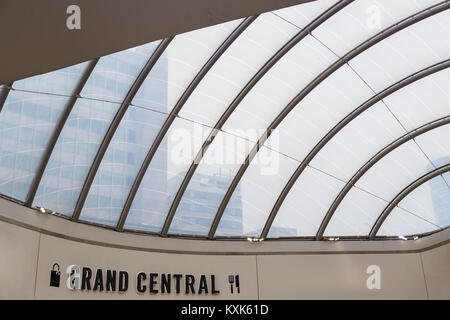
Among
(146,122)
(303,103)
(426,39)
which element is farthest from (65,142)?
(426,39)

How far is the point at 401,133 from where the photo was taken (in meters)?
20.1

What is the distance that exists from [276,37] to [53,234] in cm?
968

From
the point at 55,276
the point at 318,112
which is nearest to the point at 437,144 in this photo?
the point at 318,112

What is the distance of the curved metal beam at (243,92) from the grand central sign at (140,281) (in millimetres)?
1884

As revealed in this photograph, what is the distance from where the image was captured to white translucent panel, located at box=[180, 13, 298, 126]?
15.9m

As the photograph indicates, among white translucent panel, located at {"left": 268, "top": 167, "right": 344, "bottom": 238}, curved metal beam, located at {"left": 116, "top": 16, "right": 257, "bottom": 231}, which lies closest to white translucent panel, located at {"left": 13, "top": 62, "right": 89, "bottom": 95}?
curved metal beam, located at {"left": 116, "top": 16, "right": 257, "bottom": 231}

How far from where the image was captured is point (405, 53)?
17094 mm

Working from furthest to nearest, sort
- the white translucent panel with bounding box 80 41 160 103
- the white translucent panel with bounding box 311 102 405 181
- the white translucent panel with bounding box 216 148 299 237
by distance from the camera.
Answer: the white translucent panel with bounding box 216 148 299 237
the white translucent panel with bounding box 311 102 405 181
the white translucent panel with bounding box 80 41 160 103

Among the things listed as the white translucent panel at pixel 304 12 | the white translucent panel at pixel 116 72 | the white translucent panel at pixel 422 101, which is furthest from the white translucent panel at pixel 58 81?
the white translucent panel at pixel 422 101

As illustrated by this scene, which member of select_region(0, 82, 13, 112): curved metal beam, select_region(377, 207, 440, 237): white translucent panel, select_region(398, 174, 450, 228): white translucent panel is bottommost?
select_region(377, 207, 440, 237): white translucent panel

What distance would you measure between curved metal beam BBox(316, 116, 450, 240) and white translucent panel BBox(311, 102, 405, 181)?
158 millimetres

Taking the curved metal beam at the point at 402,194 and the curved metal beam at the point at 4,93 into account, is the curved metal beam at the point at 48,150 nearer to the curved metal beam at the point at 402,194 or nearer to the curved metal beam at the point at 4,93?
the curved metal beam at the point at 4,93

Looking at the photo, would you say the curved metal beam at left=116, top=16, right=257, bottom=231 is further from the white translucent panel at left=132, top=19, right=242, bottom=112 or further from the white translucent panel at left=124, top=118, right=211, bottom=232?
the white translucent panel at left=124, top=118, right=211, bottom=232
